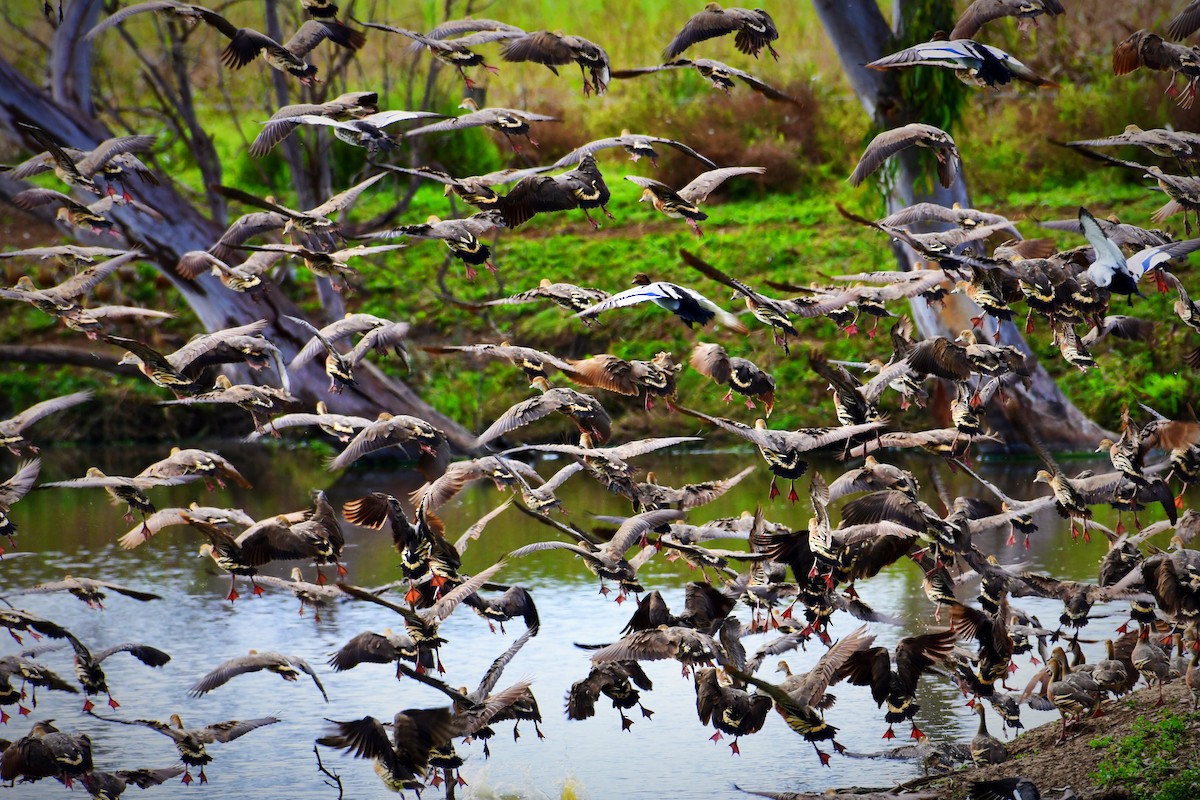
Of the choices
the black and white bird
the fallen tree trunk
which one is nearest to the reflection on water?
the fallen tree trunk

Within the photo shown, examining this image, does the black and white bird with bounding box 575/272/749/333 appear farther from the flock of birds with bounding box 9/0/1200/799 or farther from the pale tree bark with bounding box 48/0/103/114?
the pale tree bark with bounding box 48/0/103/114

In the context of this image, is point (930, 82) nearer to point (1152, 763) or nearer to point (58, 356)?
point (1152, 763)

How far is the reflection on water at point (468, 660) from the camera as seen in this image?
8586 mm

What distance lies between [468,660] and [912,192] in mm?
10766

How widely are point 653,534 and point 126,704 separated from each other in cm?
476

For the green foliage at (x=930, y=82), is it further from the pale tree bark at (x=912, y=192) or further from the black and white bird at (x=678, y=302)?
the black and white bird at (x=678, y=302)

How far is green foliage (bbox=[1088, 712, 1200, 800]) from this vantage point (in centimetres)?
709

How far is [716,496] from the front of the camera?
887 centimetres

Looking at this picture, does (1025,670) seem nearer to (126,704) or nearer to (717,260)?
(126,704)

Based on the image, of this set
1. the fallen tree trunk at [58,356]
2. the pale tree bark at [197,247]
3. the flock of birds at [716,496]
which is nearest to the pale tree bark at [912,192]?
the pale tree bark at [197,247]

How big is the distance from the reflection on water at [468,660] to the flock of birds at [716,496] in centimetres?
47

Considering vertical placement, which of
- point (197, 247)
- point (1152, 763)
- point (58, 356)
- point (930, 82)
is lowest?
point (1152, 763)

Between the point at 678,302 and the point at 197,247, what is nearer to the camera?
the point at 678,302

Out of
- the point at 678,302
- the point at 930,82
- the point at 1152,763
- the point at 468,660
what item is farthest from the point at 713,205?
the point at 1152,763
